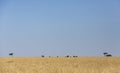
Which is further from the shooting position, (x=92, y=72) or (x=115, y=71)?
(x=115, y=71)

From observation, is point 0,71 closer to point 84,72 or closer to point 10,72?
point 10,72

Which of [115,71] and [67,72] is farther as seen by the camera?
[115,71]

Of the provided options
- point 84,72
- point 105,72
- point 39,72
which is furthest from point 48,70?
point 105,72

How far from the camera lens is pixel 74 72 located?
15.0 m

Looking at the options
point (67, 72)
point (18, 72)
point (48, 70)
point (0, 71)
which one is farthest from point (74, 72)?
point (0, 71)

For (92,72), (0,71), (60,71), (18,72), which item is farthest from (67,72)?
(0,71)

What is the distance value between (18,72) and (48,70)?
5.26ft

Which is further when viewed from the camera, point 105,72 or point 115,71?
point 115,71

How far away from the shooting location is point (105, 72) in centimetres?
1514

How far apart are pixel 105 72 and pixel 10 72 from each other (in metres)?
4.88

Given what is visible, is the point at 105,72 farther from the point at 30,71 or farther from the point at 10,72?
the point at 10,72

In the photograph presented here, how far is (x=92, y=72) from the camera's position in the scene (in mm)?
14664

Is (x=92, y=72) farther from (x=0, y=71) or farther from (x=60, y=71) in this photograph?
(x=0, y=71)

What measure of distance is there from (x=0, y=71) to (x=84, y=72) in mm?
4422
